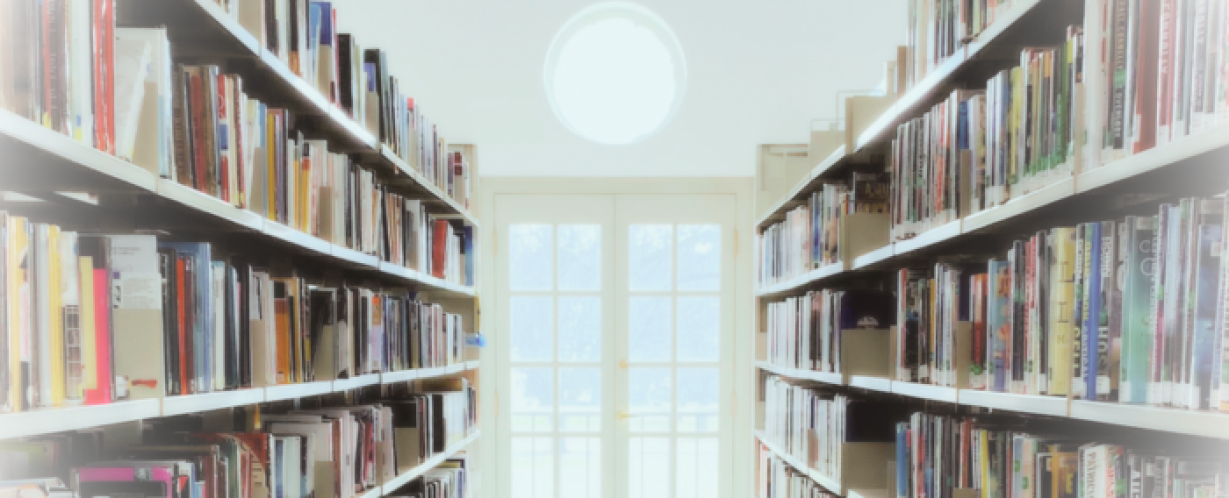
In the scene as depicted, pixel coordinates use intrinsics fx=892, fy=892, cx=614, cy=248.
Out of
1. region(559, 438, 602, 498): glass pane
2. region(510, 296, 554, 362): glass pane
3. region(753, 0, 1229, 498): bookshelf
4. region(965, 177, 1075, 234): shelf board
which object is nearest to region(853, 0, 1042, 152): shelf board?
region(753, 0, 1229, 498): bookshelf

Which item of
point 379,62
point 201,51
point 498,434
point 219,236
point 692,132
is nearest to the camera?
point 201,51

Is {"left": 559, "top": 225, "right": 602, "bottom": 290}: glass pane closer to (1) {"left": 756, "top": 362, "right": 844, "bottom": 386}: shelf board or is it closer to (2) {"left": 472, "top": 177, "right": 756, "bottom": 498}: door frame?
(2) {"left": 472, "top": 177, "right": 756, "bottom": 498}: door frame

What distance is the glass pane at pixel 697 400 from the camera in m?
4.80

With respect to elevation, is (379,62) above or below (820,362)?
above

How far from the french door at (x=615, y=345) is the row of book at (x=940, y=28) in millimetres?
2601

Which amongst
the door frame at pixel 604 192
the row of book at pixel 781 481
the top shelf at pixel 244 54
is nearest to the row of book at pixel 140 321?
the top shelf at pixel 244 54

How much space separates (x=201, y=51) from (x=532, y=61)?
8.38ft

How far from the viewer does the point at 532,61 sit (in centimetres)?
419

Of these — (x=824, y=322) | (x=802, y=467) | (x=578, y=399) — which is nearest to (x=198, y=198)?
(x=824, y=322)

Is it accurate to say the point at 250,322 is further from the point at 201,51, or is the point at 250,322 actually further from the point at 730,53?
the point at 730,53

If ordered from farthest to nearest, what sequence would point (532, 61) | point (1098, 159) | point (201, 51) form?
point (532, 61) → point (201, 51) → point (1098, 159)

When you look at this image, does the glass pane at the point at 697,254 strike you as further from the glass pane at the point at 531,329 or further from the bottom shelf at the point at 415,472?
the bottom shelf at the point at 415,472

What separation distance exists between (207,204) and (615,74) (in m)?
3.20

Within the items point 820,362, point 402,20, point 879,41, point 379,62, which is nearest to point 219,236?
point 379,62
